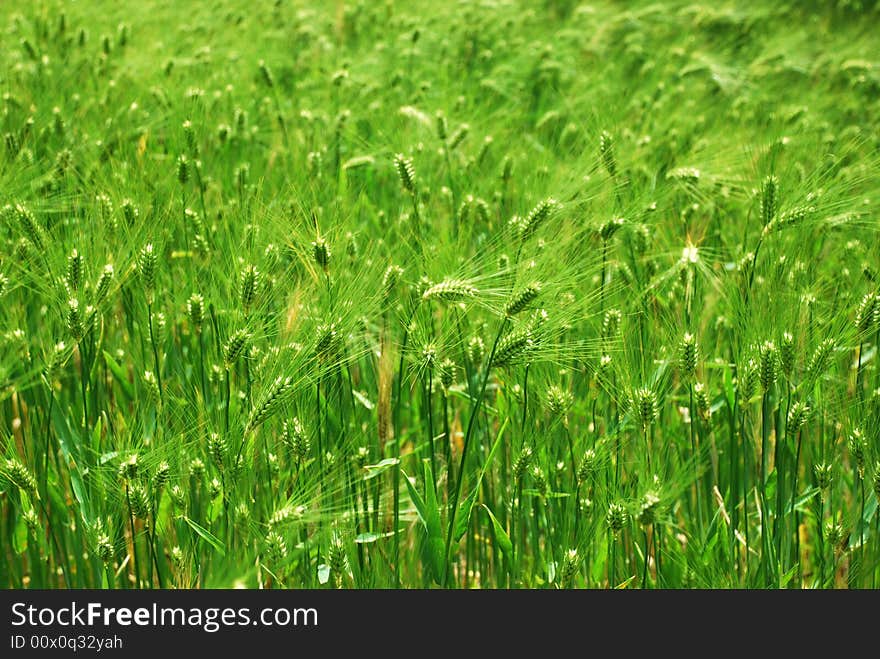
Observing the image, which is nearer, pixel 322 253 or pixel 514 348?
pixel 514 348

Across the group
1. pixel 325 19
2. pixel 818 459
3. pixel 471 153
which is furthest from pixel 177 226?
pixel 325 19

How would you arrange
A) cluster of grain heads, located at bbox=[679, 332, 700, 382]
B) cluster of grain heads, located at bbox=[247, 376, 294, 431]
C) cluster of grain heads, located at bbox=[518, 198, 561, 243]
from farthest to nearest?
cluster of grain heads, located at bbox=[518, 198, 561, 243]
cluster of grain heads, located at bbox=[679, 332, 700, 382]
cluster of grain heads, located at bbox=[247, 376, 294, 431]

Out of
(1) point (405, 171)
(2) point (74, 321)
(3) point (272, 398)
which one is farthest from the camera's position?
(1) point (405, 171)

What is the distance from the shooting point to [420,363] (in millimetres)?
1495

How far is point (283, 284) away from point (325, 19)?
12.1 feet

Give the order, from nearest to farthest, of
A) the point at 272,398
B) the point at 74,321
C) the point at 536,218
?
the point at 272,398
the point at 74,321
the point at 536,218

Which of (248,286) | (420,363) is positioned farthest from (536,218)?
(248,286)

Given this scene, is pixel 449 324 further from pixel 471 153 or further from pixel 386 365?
pixel 471 153

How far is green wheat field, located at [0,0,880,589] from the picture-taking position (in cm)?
148

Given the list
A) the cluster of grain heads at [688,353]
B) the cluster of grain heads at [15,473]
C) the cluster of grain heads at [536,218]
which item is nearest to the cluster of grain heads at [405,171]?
the cluster of grain heads at [536,218]

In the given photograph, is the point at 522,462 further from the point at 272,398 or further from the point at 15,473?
the point at 15,473

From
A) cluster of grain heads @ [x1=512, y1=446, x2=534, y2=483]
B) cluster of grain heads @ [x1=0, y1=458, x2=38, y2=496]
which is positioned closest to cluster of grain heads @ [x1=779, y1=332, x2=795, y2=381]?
cluster of grain heads @ [x1=512, y1=446, x2=534, y2=483]

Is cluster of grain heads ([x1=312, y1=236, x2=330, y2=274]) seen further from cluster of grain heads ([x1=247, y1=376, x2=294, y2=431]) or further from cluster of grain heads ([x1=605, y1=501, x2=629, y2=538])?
cluster of grain heads ([x1=605, y1=501, x2=629, y2=538])

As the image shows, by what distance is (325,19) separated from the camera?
16.1ft
